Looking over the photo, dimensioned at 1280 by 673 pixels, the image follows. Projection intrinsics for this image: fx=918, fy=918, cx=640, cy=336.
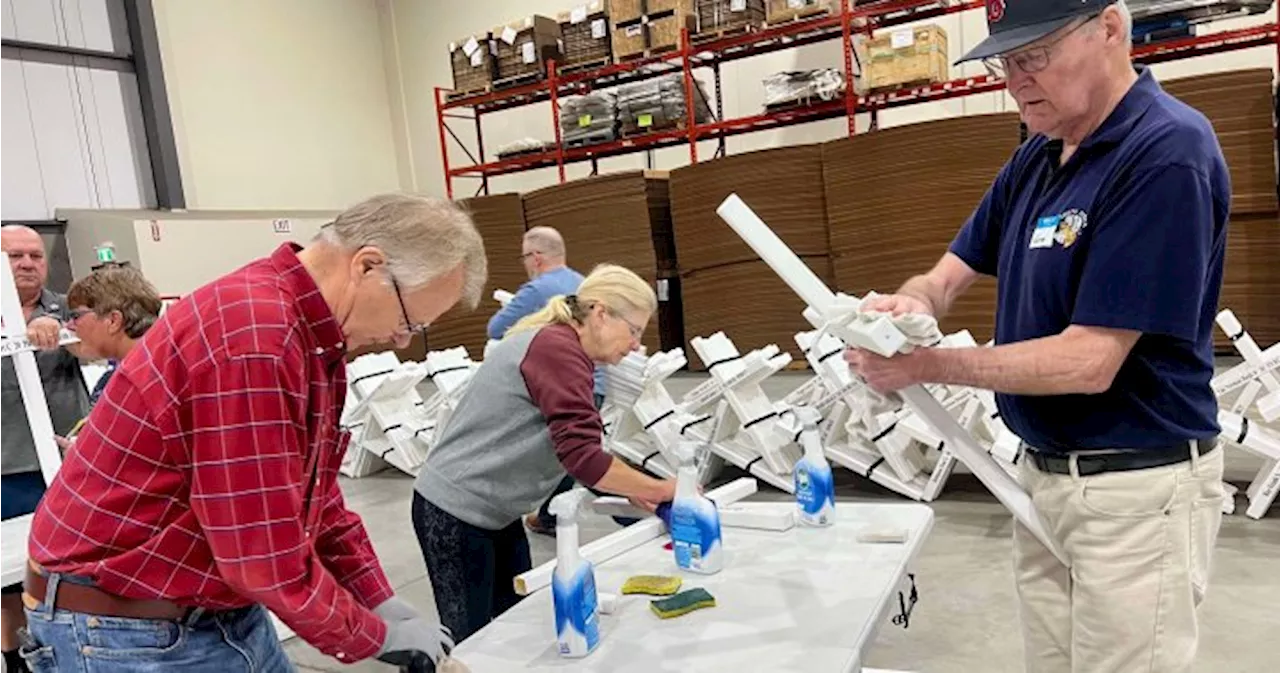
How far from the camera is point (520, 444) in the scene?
2.12 metres

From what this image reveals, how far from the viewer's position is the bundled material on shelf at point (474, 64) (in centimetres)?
828

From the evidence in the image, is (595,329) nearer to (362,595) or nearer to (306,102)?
(362,595)

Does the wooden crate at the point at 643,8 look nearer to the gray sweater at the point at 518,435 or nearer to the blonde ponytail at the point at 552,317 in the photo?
the blonde ponytail at the point at 552,317

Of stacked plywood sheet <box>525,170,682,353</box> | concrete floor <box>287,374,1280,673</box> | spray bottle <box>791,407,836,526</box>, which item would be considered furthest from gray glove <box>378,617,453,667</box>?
stacked plywood sheet <box>525,170,682,353</box>

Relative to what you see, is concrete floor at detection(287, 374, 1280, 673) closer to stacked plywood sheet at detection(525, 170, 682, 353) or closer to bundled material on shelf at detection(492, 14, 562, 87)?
stacked plywood sheet at detection(525, 170, 682, 353)

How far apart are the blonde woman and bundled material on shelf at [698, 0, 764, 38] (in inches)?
205

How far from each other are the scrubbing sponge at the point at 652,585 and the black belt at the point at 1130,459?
2.44ft

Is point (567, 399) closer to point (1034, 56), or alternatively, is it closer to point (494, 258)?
point (1034, 56)

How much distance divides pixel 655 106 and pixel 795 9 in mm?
1416

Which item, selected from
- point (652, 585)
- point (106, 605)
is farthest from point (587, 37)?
point (106, 605)

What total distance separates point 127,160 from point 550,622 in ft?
28.8

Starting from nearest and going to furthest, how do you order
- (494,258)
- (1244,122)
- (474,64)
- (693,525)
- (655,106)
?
(693,525)
(1244,122)
(655,106)
(494,258)
(474,64)

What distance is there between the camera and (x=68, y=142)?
27.3 ft

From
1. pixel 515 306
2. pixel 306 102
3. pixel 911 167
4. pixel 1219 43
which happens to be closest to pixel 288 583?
pixel 515 306
